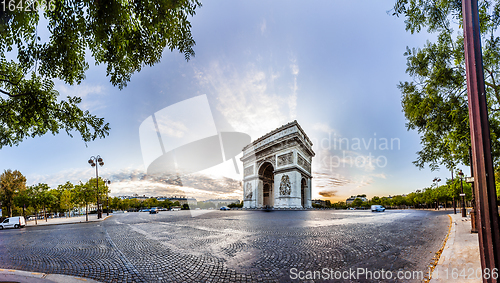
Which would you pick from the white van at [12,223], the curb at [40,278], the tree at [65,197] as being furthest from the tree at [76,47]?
the tree at [65,197]

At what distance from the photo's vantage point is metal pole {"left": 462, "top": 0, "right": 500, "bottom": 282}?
223cm

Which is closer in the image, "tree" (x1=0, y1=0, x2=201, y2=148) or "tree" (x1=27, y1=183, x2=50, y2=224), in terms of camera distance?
"tree" (x1=0, y1=0, x2=201, y2=148)

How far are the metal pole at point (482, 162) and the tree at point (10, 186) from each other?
2041 inches

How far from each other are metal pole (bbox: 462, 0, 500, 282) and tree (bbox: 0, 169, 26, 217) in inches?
2041

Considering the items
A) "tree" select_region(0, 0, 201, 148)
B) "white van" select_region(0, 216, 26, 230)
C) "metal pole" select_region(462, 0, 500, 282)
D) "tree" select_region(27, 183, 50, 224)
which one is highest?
"tree" select_region(0, 0, 201, 148)

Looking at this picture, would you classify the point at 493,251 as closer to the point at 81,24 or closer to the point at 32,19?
Result: the point at 81,24

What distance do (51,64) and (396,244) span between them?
975 centimetres

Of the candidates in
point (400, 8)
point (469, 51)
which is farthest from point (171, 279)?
point (400, 8)

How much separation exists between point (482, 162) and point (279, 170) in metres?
32.6

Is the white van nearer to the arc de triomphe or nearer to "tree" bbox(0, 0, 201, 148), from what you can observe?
"tree" bbox(0, 0, 201, 148)

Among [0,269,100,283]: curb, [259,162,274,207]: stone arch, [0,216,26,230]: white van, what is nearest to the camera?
[0,269,100,283]: curb

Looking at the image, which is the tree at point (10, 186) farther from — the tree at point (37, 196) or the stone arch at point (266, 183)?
the stone arch at point (266, 183)

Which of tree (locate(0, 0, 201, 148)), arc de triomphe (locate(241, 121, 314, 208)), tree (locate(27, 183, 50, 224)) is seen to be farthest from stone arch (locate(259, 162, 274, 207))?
tree (locate(0, 0, 201, 148))

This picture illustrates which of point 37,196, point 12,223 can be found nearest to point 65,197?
point 37,196
